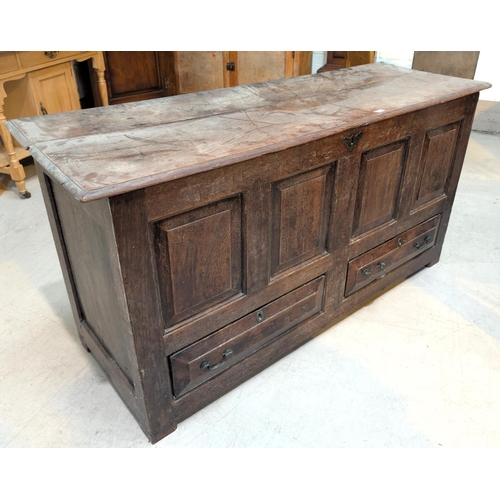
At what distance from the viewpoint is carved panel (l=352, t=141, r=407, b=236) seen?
6.05ft

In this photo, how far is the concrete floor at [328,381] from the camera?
166 centimetres

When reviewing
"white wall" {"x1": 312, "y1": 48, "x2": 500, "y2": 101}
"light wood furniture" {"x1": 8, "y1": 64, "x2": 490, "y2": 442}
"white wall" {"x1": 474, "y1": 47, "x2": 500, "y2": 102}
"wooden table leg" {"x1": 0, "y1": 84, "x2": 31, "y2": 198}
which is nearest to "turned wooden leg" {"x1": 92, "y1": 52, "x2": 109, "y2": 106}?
"wooden table leg" {"x1": 0, "y1": 84, "x2": 31, "y2": 198}

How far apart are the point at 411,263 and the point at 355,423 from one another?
957 mm

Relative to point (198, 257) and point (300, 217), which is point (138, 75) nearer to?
point (300, 217)

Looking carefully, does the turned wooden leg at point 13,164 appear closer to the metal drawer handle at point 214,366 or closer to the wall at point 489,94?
the metal drawer handle at point 214,366

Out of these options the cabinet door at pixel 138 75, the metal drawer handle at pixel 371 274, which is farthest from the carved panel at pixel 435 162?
the cabinet door at pixel 138 75

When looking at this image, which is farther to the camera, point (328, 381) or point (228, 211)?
point (328, 381)

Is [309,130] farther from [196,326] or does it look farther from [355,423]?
[355,423]

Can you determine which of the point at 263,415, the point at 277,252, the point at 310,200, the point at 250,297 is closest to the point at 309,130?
the point at 310,200

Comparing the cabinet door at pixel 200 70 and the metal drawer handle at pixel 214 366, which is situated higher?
the cabinet door at pixel 200 70

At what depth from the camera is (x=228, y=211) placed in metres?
1.48

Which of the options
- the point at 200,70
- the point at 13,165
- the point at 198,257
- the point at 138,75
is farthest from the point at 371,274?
the point at 138,75

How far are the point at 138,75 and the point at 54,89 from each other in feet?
4.87

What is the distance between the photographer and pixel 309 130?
153 centimetres
